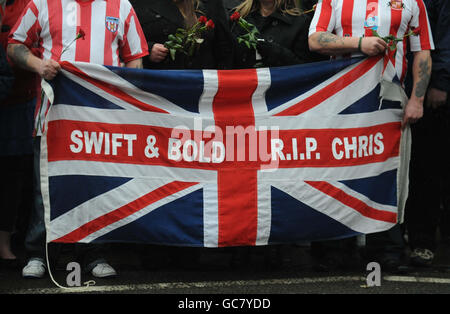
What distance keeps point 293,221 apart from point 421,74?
1310mm

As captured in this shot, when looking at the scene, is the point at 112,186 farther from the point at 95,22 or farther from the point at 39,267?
the point at 95,22

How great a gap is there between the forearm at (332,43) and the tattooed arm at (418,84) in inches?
17.7

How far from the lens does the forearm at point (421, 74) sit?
5.25m

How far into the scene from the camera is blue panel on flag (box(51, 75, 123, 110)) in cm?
489

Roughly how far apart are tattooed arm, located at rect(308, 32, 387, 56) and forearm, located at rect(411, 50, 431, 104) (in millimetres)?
320

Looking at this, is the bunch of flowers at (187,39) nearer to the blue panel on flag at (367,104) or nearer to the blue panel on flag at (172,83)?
the blue panel on flag at (172,83)

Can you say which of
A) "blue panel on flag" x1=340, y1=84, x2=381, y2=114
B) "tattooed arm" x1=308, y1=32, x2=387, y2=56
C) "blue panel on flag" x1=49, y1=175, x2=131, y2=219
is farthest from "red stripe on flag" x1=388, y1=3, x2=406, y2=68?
"blue panel on flag" x1=49, y1=175, x2=131, y2=219

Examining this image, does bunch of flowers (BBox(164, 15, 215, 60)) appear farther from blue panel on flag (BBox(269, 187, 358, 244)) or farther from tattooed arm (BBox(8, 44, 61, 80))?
blue panel on flag (BBox(269, 187, 358, 244))

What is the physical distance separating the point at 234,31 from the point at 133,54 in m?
0.74

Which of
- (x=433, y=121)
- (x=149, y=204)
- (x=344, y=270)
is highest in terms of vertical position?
(x=433, y=121)

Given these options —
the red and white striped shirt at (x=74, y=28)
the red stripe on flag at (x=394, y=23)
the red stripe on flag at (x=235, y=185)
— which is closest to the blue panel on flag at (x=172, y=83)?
the red stripe on flag at (x=235, y=185)

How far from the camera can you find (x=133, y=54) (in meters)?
5.23

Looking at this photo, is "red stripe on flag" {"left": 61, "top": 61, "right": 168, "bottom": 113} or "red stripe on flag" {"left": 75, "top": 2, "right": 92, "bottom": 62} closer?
"red stripe on flag" {"left": 61, "top": 61, "right": 168, "bottom": 113}

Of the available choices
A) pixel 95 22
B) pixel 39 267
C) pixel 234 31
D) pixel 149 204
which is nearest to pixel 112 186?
pixel 149 204
